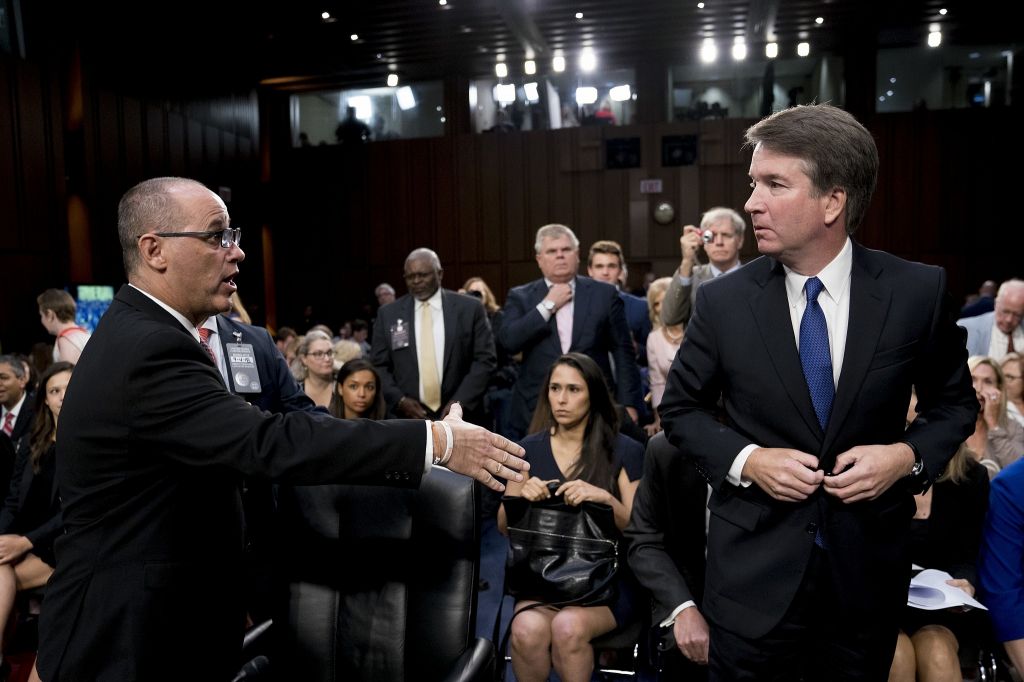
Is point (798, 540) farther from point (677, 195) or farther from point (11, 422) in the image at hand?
point (677, 195)

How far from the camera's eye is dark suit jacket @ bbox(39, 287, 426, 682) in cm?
135

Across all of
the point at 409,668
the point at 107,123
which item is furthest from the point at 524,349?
the point at 107,123

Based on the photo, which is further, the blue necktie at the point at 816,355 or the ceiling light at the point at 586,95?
the ceiling light at the point at 586,95

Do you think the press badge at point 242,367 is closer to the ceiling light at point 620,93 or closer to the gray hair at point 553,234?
the gray hair at point 553,234

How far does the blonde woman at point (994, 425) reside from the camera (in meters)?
3.11

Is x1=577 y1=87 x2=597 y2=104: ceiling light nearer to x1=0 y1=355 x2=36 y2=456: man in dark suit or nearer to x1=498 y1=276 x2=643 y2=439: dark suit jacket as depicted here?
x1=498 y1=276 x2=643 y2=439: dark suit jacket

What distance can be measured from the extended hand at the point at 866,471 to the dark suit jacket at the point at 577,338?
2.45 m

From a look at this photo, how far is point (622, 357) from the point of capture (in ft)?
12.4

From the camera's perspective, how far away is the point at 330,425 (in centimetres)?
142

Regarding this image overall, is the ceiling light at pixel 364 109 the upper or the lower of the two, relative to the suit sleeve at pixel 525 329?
upper

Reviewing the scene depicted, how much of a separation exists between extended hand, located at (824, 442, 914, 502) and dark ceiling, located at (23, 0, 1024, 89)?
8.68 meters

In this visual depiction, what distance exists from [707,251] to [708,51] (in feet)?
→ 28.3

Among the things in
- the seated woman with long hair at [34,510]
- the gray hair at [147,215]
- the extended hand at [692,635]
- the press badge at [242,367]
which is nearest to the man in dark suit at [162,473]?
the gray hair at [147,215]

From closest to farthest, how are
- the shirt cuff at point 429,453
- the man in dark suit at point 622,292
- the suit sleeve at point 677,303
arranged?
the shirt cuff at point 429,453 < the suit sleeve at point 677,303 < the man in dark suit at point 622,292
